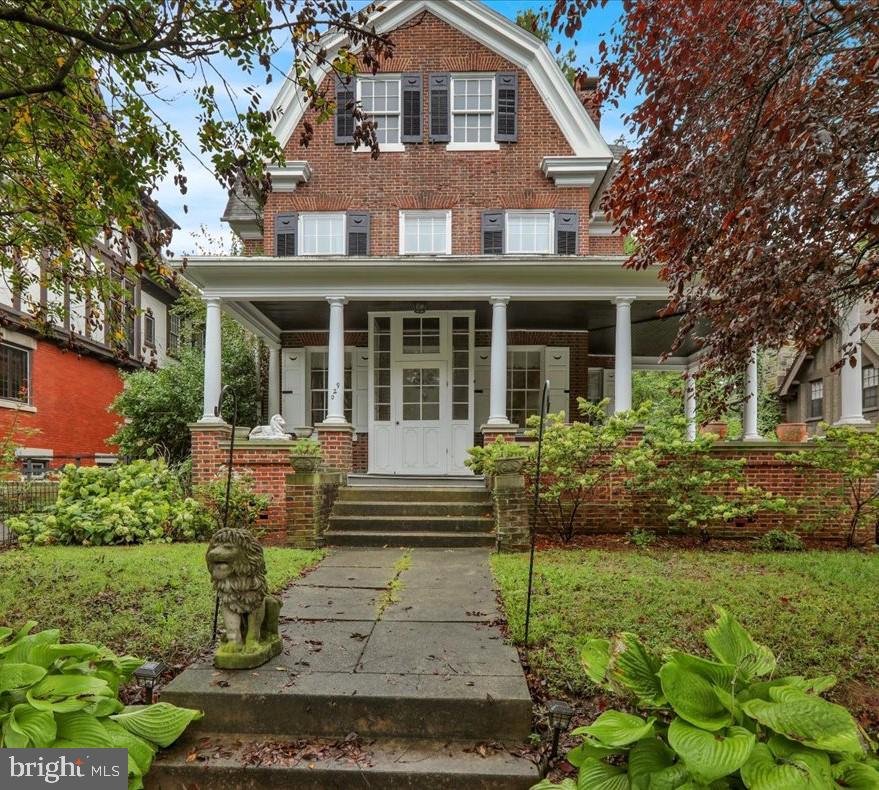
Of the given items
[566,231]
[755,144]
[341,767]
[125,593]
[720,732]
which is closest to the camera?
[720,732]

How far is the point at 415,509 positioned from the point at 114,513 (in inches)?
153

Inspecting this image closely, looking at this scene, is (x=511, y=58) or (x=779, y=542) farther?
(x=511, y=58)

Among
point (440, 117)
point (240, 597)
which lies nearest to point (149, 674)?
point (240, 597)

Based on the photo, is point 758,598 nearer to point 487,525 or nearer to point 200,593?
point 487,525

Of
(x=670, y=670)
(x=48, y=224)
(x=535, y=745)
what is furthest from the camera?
(x=48, y=224)

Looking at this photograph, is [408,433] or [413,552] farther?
[408,433]

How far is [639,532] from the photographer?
25.4 ft

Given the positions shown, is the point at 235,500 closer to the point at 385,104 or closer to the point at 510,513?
the point at 510,513

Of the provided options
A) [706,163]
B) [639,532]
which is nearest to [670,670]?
[706,163]

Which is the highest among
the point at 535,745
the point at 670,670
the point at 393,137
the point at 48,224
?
the point at 393,137

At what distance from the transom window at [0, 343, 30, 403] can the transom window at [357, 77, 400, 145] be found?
9792mm

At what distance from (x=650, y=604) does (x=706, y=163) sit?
3278mm

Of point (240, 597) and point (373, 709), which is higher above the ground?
point (240, 597)

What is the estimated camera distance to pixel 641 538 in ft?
24.4
